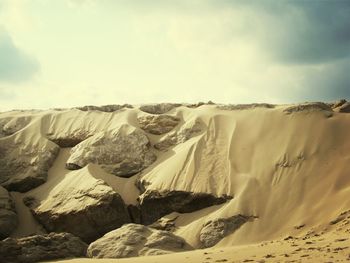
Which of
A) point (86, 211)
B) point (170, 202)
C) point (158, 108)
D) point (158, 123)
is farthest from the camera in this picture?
point (158, 108)

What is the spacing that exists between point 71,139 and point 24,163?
8.05 ft

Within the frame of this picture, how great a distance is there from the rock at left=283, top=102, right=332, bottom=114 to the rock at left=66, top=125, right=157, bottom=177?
592 centimetres

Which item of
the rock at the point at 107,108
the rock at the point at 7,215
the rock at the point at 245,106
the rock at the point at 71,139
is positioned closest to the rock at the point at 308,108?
the rock at the point at 245,106

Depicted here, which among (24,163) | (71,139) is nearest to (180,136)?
(71,139)

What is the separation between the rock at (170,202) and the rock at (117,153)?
81.7 inches

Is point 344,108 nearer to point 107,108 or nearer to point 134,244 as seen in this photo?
point 107,108

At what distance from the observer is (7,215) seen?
18.1 meters

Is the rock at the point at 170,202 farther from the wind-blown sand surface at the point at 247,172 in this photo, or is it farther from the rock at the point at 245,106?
the rock at the point at 245,106

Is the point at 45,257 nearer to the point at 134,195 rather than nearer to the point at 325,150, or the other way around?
the point at 134,195

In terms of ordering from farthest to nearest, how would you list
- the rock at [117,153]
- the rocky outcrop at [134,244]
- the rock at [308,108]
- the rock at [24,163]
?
the rock at [24,163] → the rock at [308,108] → the rock at [117,153] → the rocky outcrop at [134,244]

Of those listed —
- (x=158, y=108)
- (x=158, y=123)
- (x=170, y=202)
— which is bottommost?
(x=170, y=202)

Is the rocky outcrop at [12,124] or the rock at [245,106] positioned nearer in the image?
the rock at [245,106]

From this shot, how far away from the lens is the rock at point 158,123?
21.8 m

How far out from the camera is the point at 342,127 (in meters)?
19.0
